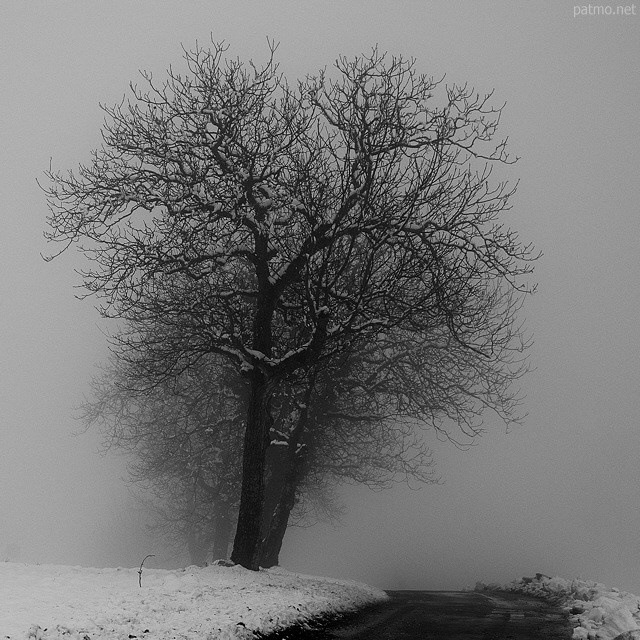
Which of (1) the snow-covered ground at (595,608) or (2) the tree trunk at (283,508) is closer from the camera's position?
(1) the snow-covered ground at (595,608)

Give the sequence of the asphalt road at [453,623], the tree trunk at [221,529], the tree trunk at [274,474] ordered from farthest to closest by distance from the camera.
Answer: the tree trunk at [221,529], the tree trunk at [274,474], the asphalt road at [453,623]

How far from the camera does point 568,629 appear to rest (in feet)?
36.4

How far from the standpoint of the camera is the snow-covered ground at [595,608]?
9.73 m

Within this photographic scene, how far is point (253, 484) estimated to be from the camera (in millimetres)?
16281

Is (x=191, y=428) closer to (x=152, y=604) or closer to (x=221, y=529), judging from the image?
(x=221, y=529)

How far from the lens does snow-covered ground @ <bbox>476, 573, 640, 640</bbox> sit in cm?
973

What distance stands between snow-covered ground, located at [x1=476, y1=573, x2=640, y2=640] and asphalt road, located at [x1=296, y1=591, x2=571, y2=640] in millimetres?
A: 346

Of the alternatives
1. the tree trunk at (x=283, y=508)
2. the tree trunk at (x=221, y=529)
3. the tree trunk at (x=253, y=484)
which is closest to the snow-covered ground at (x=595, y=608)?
the tree trunk at (x=253, y=484)

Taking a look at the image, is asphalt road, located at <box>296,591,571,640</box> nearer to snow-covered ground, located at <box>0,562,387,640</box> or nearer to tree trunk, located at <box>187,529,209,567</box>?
snow-covered ground, located at <box>0,562,387,640</box>

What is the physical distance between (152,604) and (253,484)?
6.81 metres

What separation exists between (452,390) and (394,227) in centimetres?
763

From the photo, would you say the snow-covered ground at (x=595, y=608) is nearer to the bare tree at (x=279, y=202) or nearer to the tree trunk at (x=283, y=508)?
the bare tree at (x=279, y=202)

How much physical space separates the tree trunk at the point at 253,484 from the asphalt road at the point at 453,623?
3348 mm

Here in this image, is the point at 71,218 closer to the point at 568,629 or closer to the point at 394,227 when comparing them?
the point at 394,227
